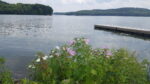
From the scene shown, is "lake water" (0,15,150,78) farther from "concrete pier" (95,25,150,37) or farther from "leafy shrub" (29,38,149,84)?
"leafy shrub" (29,38,149,84)

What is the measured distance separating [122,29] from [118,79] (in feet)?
162

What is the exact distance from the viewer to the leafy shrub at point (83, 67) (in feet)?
20.3

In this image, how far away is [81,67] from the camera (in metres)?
6.36

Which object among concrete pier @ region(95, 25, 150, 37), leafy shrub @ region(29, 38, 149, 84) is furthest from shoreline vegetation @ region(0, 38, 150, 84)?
concrete pier @ region(95, 25, 150, 37)

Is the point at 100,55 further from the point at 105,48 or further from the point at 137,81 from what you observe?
the point at 137,81

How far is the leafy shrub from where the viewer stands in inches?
244

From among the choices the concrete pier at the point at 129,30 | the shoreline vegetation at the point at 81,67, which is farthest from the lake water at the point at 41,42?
the shoreline vegetation at the point at 81,67

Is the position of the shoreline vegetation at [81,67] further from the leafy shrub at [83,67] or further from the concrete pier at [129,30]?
the concrete pier at [129,30]

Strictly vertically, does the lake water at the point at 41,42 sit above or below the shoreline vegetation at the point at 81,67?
below

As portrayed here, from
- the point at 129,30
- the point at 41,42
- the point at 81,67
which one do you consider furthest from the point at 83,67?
the point at 129,30

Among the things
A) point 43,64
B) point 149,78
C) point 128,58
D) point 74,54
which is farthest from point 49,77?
point 149,78

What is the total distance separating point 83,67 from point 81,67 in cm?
5

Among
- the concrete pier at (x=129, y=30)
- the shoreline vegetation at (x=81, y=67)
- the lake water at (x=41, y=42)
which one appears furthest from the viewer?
the concrete pier at (x=129, y=30)

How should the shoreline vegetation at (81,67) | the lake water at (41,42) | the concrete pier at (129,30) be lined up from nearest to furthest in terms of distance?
the shoreline vegetation at (81,67) → the lake water at (41,42) → the concrete pier at (129,30)
